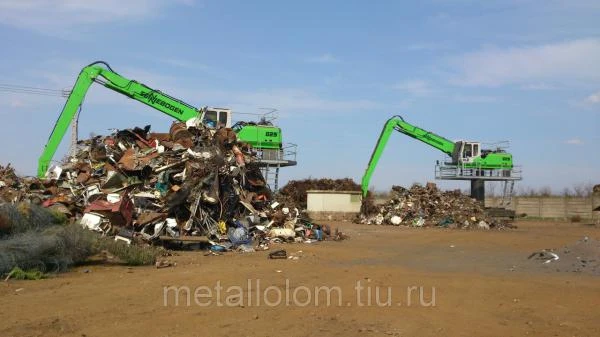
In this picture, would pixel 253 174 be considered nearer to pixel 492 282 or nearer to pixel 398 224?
pixel 492 282

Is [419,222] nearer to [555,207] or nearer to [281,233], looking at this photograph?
[281,233]

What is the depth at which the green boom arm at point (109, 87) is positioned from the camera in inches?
874

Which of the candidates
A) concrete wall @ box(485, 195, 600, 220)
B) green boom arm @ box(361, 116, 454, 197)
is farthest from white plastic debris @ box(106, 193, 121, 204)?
concrete wall @ box(485, 195, 600, 220)

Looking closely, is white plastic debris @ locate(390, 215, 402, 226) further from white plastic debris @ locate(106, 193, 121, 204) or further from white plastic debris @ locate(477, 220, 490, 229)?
white plastic debris @ locate(106, 193, 121, 204)

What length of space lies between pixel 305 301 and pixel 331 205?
26118 mm

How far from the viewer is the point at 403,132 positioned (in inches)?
1448

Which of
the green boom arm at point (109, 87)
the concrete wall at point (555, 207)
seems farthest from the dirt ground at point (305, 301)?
the concrete wall at point (555, 207)

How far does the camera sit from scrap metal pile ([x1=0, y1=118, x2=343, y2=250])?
14547 mm

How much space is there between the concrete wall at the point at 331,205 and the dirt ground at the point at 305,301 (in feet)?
68.7

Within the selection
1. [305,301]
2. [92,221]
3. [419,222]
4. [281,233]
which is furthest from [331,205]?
[305,301]

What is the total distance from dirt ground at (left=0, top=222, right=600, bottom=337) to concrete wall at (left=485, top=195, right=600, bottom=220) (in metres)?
33.6

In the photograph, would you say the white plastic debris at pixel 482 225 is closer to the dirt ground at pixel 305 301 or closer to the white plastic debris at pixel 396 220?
the white plastic debris at pixel 396 220

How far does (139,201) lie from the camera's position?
15477 millimetres

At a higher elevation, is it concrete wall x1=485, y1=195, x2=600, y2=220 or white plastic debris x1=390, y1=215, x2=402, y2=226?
concrete wall x1=485, y1=195, x2=600, y2=220
